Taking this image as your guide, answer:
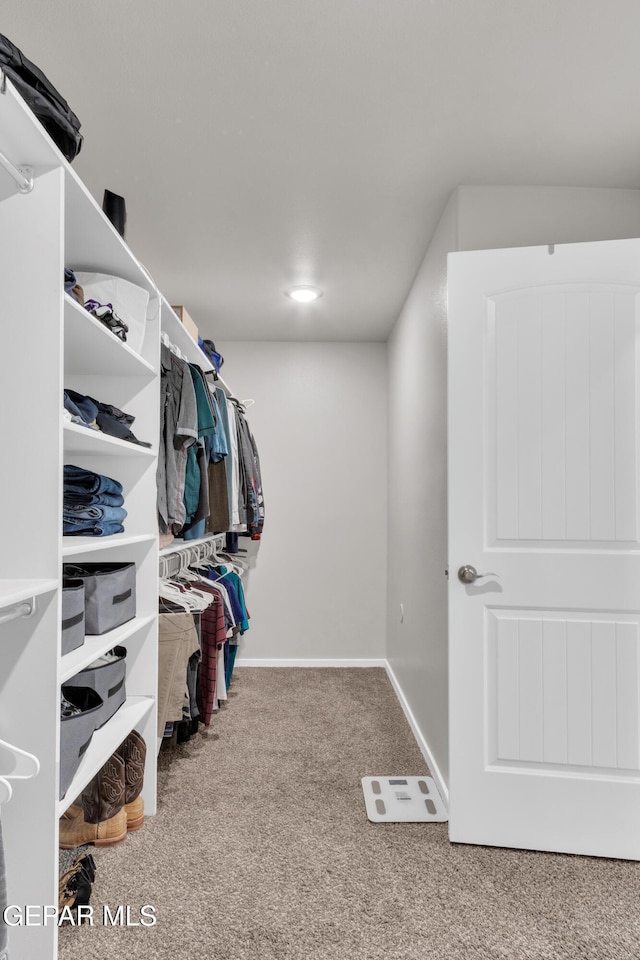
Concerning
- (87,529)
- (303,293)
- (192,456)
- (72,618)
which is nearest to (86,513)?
(87,529)

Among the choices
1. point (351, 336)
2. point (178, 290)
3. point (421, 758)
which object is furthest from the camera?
point (351, 336)

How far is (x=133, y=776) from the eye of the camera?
2.23 metres

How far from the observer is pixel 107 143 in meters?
2.20

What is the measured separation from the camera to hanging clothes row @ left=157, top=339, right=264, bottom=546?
249 centimetres

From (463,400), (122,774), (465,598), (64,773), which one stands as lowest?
(122,774)

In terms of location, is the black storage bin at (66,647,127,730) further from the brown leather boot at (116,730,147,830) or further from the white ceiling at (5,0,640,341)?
the white ceiling at (5,0,640,341)

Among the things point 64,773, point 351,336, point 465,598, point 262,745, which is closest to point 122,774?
point 64,773

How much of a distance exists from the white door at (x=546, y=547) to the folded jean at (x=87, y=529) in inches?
46.5

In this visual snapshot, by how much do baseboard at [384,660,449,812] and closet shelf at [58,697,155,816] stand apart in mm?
1212

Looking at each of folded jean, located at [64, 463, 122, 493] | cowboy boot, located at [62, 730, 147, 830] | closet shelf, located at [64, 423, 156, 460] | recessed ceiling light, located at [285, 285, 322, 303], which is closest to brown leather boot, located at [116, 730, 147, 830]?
cowboy boot, located at [62, 730, 147, 830]

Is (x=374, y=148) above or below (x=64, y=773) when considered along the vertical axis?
above

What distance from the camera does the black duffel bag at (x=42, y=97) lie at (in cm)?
126

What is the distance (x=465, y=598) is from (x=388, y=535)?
101 inches

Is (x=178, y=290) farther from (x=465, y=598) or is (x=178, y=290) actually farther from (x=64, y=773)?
(x=64, y=773)
